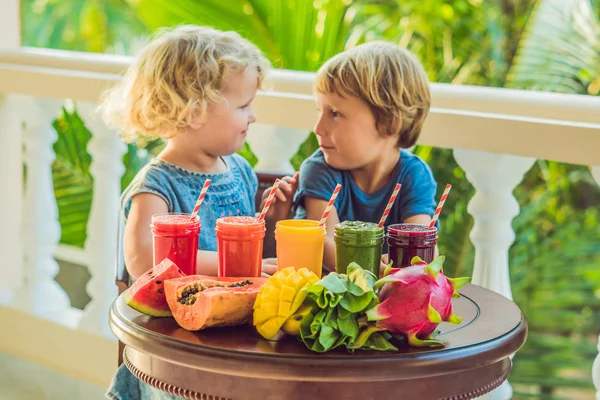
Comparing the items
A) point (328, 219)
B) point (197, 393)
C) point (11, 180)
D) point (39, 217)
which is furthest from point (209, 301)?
point (11, 180)

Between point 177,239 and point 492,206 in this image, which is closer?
point 177,239

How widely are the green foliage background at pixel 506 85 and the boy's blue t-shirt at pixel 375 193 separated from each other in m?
1.53

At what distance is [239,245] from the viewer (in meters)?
1.69

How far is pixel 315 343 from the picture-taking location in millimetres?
1436

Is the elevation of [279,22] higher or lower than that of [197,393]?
higher

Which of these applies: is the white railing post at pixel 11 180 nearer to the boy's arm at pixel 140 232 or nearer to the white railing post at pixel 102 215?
the white railing post at pixel 102 215

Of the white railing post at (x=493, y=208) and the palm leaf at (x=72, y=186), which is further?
the palm leaf at (x=72, y=186)

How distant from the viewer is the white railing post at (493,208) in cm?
234

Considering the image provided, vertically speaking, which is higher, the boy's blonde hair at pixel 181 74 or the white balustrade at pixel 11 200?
the boy's blonde hair at pixel 181 74

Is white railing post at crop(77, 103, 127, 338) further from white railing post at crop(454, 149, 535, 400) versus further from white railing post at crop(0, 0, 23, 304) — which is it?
white railing post at crop(454, 149, 535, 400)

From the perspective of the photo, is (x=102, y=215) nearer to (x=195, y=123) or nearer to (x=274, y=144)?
(x=274, y=144)

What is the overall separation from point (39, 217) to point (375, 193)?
160cm

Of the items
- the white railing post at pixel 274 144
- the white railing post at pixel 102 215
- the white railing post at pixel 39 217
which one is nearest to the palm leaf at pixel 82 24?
the white railing post at pixel 39 217

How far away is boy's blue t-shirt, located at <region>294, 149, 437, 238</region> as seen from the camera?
7.05ft
